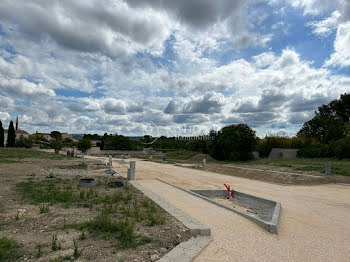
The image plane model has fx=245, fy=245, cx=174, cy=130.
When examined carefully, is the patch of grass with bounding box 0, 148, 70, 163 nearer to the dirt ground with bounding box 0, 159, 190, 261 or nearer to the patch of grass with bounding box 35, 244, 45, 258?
the dirt ground with bounding box 0, 159, 190, 261

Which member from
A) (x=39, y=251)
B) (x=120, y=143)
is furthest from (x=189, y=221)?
(x=120, y=143)

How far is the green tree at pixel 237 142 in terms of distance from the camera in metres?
35.2

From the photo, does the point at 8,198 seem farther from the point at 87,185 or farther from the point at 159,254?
the point at 159,254

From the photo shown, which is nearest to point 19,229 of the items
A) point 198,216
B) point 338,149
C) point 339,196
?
point 198,216

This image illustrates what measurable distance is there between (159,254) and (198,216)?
2.62 meters

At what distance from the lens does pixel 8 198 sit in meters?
7.56

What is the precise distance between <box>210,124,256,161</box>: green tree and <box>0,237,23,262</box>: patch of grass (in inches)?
1293

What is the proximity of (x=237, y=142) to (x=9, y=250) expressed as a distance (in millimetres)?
33523

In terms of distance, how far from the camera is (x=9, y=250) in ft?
A: 12.6

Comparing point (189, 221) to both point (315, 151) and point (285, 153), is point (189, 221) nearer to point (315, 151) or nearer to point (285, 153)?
point (315, 151)

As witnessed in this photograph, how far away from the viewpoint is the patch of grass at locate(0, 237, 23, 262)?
3.59m

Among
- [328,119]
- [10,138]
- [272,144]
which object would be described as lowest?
[10,138]

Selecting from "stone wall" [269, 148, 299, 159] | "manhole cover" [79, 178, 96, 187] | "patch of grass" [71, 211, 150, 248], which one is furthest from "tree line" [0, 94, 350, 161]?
"patch of grass" [71, 211, 150, 248]

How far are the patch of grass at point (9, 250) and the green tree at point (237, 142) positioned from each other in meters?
32.8
